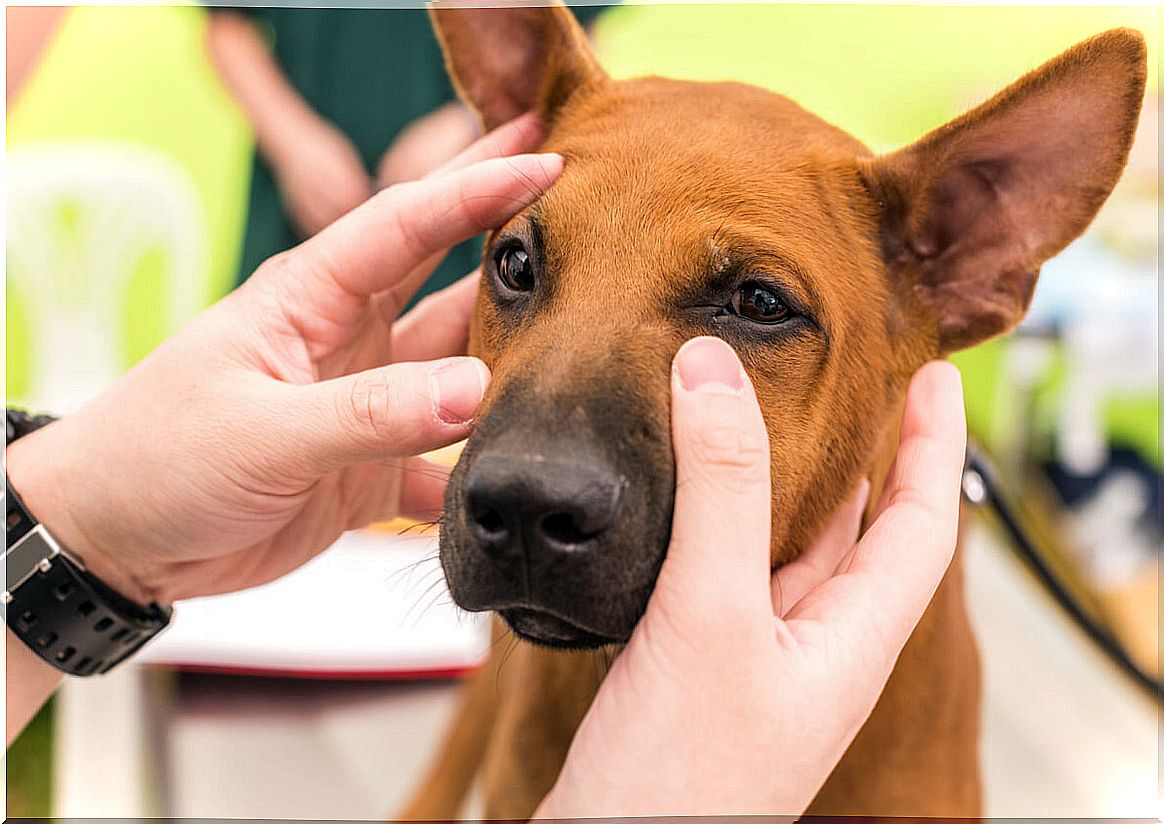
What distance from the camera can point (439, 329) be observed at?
1.63 meters

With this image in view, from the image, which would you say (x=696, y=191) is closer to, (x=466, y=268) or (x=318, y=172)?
(x=466, y=268)

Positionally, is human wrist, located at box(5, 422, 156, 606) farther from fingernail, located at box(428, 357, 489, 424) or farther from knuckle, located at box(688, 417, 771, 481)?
knuckle, located at box(688, 417, 771, 481)

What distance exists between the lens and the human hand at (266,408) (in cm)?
115

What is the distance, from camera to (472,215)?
1320mm

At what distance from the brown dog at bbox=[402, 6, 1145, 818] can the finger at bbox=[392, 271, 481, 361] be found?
187mm

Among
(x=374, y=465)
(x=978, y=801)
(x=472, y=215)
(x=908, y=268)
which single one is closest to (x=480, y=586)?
(x=472, y=215)

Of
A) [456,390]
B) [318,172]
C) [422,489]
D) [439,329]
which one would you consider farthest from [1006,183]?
[318,172]

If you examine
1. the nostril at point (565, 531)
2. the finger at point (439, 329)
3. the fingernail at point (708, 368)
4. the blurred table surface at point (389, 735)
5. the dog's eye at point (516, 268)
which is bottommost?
the blurred table surface at point (389, 735)

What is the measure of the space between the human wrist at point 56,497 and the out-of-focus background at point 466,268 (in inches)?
17.6

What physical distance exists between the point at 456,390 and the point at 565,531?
25 cm

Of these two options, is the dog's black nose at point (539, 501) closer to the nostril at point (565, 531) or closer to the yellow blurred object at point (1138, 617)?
the nostril at point (565, 531)

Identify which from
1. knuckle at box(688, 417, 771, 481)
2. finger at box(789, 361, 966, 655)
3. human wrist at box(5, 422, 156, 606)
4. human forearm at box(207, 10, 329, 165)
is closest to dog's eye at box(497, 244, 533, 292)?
knuckle at box(688, 417, 771, 481)

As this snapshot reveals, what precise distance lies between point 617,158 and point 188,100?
1.32 meters

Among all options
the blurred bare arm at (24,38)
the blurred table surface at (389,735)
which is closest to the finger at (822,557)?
the blurred table surface at (389,735)
